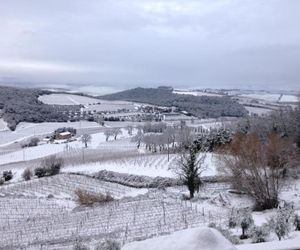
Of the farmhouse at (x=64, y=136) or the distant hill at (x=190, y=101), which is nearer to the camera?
the farmhouse at (x=64, y=136)

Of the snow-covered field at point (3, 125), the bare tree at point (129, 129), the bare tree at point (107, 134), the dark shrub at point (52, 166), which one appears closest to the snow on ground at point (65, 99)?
the snow-covered field at point (3, 125)

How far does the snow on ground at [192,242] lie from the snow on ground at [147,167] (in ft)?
120

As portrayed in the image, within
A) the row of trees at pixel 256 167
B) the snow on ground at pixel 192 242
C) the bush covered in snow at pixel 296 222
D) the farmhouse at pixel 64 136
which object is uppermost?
the snow on ground at pixel 192 242

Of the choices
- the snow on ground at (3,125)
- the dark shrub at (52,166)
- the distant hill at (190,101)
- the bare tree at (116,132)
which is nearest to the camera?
the dark shrub at (52,166)

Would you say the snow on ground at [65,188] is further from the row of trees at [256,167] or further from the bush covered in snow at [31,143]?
the bush covered in snow at [31,143]

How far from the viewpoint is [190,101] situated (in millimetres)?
153125

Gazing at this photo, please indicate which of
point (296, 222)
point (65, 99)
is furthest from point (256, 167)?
point (65, 99)

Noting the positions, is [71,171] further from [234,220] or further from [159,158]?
[234,220]

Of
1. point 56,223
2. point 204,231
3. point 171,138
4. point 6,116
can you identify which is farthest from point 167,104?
point 204,231

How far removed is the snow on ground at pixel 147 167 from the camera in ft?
147

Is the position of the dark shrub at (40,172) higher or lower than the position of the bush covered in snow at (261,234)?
lower

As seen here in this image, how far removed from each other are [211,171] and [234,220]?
2837 cm

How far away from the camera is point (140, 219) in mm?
22453

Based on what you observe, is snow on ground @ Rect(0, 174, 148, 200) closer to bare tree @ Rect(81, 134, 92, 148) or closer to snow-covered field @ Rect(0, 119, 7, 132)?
bare tree @ Rect(81, 134, 92, 148)
